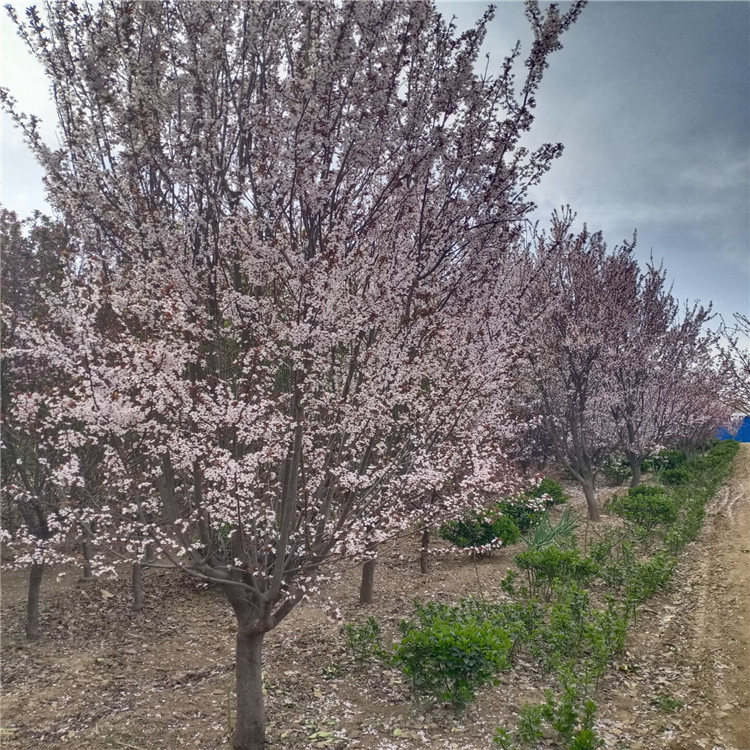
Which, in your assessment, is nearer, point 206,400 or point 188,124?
point 206,400

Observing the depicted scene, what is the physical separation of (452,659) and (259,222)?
4.20 m

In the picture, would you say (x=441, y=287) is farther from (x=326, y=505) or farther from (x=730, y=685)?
(x=730, y=685)

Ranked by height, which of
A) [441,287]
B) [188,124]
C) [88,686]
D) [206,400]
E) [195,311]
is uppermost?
[188,124]

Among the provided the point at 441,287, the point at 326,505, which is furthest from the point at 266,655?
the point at 441,287

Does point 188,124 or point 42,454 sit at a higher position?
point 188,124

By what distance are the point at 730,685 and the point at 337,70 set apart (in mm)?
7023

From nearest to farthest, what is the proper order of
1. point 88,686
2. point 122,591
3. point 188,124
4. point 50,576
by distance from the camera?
point 188,124
point 88,686
point 122,591
point 50,576

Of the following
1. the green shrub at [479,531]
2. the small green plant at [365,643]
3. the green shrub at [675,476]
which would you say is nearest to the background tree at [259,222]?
the small green plant at [365,643]

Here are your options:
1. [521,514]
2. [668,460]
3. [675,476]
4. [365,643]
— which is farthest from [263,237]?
[668,460]

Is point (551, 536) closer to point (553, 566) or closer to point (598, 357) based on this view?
point (553, 566)

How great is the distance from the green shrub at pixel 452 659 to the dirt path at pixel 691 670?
Result: 1251mm

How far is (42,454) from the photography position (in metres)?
8.23

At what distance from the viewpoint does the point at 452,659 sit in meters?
4.78

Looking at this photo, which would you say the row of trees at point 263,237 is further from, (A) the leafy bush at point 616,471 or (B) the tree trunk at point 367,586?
(A) the leafy bush at point 616,471
